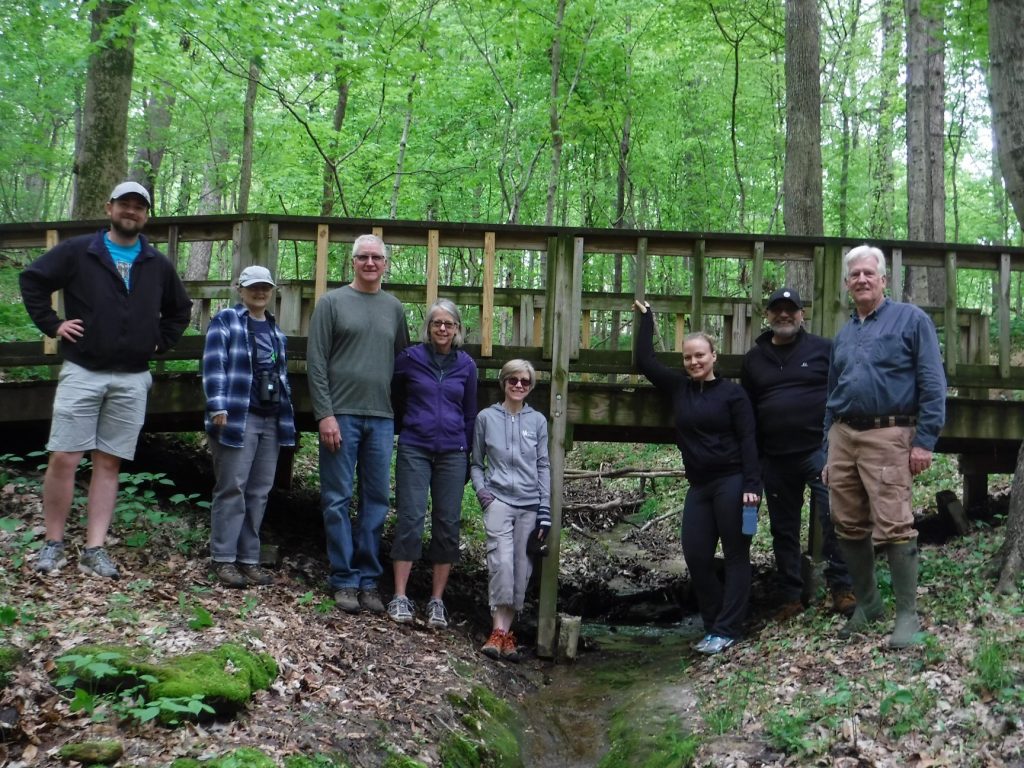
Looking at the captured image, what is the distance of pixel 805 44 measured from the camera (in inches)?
441

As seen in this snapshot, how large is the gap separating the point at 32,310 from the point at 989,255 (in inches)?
297

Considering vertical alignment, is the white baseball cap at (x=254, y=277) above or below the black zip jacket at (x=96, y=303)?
above

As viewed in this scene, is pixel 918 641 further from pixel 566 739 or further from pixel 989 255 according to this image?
pixel 989 255

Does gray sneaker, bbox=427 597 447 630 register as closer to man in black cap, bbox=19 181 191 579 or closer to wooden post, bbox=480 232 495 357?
wooden post, bbox=480 232 495 357

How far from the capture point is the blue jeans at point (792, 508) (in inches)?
255

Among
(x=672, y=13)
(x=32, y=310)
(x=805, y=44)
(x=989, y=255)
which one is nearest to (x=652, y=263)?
(x=672, y=13)

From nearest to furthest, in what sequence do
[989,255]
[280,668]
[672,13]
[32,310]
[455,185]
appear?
[280,668] → [32,310] → [989,255] → [672,13] → [455,185]

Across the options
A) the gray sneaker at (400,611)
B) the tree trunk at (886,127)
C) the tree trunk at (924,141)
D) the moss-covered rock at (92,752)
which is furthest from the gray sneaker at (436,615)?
the tree trunk at (886,127)

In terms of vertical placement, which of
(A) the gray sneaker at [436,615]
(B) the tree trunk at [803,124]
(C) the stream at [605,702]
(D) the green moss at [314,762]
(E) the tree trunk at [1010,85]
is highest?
(B) the tree trunk at [803,124]

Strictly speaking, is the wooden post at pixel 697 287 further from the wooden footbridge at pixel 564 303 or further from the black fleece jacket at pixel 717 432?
the black fleece jacket at pixel 717 432

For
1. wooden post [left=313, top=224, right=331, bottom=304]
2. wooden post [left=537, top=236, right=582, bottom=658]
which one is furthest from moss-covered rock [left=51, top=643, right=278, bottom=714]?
wooden post [left=313, top=224, right=331, bottom=304]

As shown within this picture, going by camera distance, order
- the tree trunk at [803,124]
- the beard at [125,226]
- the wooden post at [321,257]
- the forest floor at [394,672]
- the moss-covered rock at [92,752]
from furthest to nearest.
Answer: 1. the tree trunk at [803,124]
2. the wooden post at [321,257]
3. the beard at [125,226]
4. the forest floor at [394,672]
5. the moss-covered rock at [92,752]

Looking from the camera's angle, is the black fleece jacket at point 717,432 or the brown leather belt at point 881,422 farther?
the black fleece jacket at point 717,432

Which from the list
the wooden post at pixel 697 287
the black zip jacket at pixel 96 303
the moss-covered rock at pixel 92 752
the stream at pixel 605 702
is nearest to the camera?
the moss-covered rock at pixel 92 752
